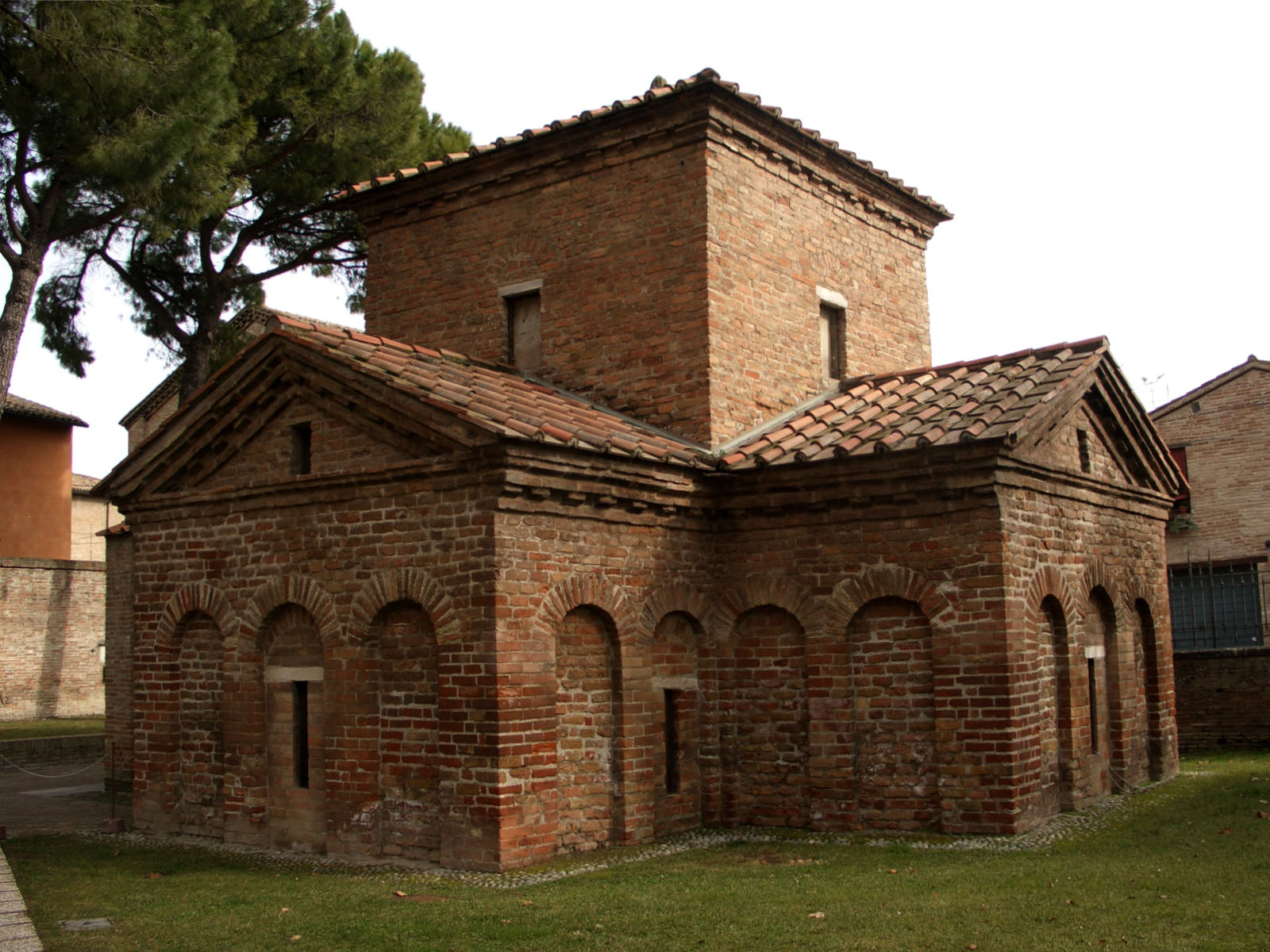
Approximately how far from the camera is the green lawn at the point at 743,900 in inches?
272

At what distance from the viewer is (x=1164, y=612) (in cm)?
1356

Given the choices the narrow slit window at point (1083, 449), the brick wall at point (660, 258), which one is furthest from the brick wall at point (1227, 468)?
the narrow slit window at point (1083, 449)

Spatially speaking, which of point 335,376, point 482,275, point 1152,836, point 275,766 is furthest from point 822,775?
point 482,275

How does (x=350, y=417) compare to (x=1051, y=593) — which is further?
(x=1051, y=593)

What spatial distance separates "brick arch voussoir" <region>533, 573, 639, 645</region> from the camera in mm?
9461

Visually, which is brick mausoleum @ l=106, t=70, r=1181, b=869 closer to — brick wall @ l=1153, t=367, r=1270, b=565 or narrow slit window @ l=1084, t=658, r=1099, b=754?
narrow slit window @ l=1084, t=658, r=1099, b=754

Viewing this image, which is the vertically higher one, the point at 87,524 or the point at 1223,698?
the point at 87,524

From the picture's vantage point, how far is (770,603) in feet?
35.6

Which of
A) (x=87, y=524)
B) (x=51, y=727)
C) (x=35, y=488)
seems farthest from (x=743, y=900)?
(x=87, y=524)

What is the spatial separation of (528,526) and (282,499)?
2.59 metres

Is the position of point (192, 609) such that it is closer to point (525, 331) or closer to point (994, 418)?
point (525, 331)

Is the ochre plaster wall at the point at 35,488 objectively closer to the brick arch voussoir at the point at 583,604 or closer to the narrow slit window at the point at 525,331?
the narrow slit window at the point at 525,331

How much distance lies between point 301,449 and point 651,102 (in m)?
5.10

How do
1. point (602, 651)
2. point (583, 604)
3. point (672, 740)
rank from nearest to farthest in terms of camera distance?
point (583, 604) < point (602, 651) < point (672, 740)
